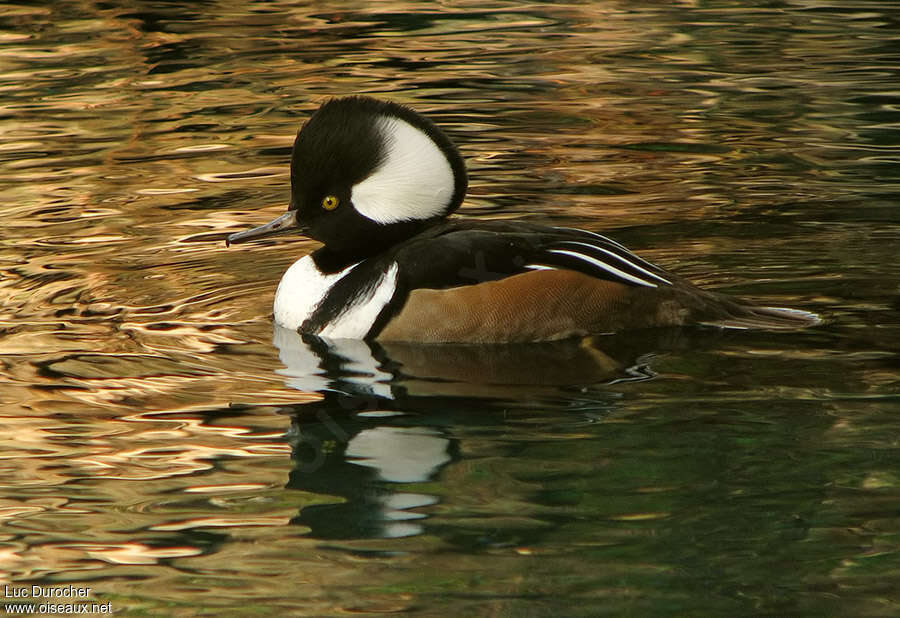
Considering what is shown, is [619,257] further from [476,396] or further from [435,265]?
[476,396]

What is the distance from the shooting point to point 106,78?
13828mm

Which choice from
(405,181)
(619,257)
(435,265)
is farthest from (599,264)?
(405,181)

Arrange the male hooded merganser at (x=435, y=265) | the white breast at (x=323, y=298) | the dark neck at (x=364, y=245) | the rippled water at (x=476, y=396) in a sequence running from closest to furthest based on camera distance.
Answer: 1. the rippled water at (x=476, y=396)
2. the male hooded merganser at (x=435, y=265)
3. the white breast at (x=323, y=298)
4. the dark neck at (x=364, y=245)

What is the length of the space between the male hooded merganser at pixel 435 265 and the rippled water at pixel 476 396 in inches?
5.2

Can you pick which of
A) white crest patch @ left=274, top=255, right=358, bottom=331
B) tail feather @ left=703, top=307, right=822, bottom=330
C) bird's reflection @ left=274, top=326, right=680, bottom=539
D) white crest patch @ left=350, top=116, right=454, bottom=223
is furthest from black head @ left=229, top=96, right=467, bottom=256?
tail feather @ left=703, top=307, right=822, bottom=330

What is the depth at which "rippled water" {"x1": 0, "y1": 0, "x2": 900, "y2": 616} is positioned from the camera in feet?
13.6

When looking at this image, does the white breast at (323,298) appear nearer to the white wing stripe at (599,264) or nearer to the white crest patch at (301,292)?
the white crest patch at (301,292)

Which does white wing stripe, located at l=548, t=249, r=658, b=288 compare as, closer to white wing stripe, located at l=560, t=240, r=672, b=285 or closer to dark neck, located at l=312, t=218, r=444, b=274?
white wing stripe, located at l=560, t=240, r=672, b=285

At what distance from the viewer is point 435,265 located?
6.15 m

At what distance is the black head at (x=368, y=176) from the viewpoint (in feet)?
20.6

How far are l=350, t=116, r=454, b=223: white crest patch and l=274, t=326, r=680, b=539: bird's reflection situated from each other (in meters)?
0.62

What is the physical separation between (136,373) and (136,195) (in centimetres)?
375

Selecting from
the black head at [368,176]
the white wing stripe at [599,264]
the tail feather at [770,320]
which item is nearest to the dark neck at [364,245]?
the black head at [368,176]

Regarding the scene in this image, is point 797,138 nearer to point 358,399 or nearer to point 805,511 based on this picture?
point 358,399
